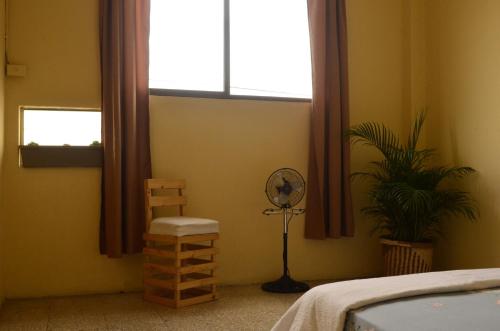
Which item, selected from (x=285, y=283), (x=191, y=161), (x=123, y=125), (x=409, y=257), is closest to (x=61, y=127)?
(x=123, y=125)

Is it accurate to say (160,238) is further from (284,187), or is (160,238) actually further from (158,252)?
(284,187)

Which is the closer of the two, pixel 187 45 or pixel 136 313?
pixel 136 313

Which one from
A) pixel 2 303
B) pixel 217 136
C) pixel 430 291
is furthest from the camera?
pixel 217 136

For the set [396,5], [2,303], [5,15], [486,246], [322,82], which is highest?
[396,5]

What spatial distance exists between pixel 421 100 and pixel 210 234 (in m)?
2.33

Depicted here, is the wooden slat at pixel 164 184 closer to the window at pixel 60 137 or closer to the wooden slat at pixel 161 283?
the window at pixel 60 137

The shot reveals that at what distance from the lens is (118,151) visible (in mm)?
3721

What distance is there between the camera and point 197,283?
139 inches

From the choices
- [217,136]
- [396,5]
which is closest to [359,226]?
[217,136]

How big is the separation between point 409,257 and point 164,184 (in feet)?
6.39

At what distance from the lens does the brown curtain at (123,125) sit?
12.2ft

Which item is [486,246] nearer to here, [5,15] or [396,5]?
[396,5]

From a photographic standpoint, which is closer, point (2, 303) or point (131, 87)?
point (2, 303)

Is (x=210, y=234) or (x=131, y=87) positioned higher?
(x=131, y=87)
